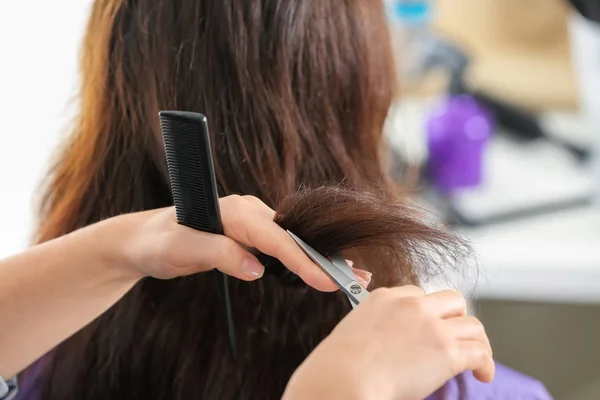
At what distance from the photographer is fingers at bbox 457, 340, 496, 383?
38 cm

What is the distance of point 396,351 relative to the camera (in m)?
0.36

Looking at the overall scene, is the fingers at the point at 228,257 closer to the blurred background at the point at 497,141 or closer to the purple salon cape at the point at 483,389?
the purple salon cape at the point at 483,389

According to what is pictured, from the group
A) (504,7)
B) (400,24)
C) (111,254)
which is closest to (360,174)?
(111,254)

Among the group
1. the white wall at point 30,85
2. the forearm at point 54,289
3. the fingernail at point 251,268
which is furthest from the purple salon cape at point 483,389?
the white wall at point 30,85

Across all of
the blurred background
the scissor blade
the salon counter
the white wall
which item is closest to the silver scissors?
the scissor blade

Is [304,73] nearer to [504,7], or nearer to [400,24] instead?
[400,24]

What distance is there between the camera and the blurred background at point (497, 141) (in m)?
0.92

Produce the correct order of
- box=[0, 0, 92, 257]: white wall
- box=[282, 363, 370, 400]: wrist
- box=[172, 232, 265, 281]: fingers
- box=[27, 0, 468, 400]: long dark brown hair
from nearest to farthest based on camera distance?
box=[282, 363, 370, 400]: wrist
box=[172, 232, 265, 281]: fingers
box=[27, 0, 468, 400]: long dark brown hair
box=[0, 0, 92, 257]: white wall

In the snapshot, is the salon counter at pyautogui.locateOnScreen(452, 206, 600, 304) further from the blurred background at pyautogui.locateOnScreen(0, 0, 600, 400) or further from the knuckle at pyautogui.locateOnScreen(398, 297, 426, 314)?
the knuckle at pyautogui.locateOnScreen(398, 297, 426, 314)

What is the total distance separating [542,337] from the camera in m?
0.96

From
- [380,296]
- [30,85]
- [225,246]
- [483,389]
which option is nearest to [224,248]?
[225,246]

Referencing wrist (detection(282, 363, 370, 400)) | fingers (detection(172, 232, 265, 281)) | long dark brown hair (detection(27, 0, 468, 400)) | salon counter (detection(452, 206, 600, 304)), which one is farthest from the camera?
salon counter (detection(452, 206, 600, 304))

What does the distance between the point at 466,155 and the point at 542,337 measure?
283 millimetres

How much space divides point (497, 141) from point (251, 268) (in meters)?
0.86
